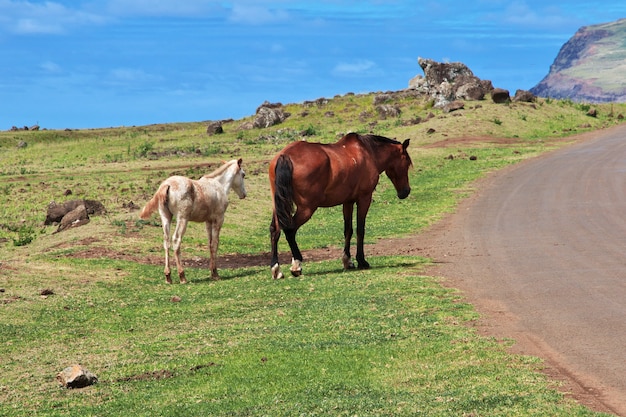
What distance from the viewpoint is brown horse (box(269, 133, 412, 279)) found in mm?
18641

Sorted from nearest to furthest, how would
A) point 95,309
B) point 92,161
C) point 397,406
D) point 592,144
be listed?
1. point 397,406
2. point 95,309
3. point 592,144
4. point 92,161

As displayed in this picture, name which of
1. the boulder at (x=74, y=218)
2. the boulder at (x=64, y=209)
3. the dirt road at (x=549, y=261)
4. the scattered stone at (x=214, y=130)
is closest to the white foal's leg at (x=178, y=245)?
the dirt road at (x=549, y=261)

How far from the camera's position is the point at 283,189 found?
18531 mm

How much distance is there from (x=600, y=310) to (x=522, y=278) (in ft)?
11.9

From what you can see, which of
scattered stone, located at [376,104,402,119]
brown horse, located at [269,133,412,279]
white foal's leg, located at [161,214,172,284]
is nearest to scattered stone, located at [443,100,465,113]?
scattered stone, located at [376,104,402,119]

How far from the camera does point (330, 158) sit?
19.3m

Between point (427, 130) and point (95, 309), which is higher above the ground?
point (427, 130)

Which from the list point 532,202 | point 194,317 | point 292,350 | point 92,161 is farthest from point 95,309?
point 92,161

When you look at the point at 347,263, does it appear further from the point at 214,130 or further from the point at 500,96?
the point at 214,130

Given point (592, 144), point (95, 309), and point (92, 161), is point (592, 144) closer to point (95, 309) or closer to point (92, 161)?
point (92, 161)

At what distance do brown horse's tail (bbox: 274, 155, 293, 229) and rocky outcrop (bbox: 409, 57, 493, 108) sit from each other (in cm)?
4666

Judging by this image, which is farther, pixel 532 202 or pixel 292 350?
pixel 532 202

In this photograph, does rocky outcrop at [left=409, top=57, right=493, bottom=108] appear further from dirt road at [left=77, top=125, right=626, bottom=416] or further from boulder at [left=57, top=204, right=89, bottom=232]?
boulder at [left=57, top=204, right=89, bottom=232]

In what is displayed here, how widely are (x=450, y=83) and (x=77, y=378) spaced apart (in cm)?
6038
